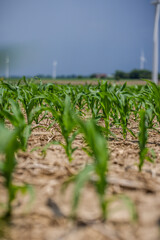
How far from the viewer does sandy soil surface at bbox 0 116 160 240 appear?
A: 0.85 metres

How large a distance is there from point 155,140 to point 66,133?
0.96 m

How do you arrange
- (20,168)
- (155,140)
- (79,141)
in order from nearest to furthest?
(20,168)
(79,141)
(155,140)

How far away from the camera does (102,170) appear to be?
0.89m

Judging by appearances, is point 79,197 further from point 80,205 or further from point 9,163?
point 9,163

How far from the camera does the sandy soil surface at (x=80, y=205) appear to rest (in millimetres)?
848

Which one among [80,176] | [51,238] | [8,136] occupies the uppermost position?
[8,136]

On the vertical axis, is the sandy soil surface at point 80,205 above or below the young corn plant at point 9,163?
below

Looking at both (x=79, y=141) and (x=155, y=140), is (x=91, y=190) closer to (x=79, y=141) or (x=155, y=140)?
(x=79, y=141)

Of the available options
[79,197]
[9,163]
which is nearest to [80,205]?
[79,197]

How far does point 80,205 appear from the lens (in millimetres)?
1001

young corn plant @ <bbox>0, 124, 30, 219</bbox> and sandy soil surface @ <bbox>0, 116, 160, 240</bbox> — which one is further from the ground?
young corn plant @ <bbox>0, 124, 30, 219</bbox>

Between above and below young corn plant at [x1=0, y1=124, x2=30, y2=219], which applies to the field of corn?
below

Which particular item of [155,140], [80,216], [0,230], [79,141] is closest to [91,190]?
[80,216]

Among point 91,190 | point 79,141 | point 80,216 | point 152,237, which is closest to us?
Result: point 152,237
